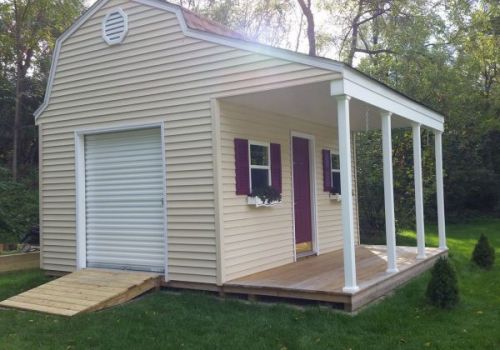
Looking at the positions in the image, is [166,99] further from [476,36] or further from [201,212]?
[476,36]

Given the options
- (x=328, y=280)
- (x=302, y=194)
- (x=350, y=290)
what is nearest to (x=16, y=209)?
(x=302, y=194)

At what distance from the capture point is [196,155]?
639 centimetres

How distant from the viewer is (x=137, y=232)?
7062mm

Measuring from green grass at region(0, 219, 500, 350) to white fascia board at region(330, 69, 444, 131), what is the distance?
7.68ft

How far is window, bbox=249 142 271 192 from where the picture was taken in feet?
23.2

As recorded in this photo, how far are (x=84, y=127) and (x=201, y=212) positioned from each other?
7.94 feet

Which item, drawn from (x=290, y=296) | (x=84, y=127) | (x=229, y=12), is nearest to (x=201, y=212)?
(x=290, y=296)

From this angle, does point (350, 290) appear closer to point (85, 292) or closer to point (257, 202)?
point (257, 202)

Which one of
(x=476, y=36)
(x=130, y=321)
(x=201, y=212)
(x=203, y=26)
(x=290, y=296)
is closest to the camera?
(x=130, y=321)

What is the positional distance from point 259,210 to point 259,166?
0.64 meters

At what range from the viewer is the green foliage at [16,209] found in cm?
1036

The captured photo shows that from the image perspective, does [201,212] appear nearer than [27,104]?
Yes

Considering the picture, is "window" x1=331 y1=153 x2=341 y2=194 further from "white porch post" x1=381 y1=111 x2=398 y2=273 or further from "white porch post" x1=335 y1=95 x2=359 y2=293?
"white porch post" x1=335 y1=95 x2=359 y2=293

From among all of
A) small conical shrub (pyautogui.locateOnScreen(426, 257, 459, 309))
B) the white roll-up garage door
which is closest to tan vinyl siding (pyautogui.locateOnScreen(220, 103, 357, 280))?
the white roll-up garage door
